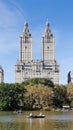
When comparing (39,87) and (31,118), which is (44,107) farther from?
(31,118)

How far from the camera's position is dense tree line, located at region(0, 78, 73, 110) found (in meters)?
117

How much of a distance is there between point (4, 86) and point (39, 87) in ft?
58.5

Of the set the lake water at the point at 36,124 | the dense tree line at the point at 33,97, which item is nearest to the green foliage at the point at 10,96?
the dense tree line at the point at 33,97

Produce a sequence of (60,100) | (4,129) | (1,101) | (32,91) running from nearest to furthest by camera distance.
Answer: (4,129) < (1,101) < (32,91) < (60,100)

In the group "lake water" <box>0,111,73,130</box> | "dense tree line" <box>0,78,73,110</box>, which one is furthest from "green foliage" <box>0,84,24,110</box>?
"lake water" <box>0,111,73,130</box>

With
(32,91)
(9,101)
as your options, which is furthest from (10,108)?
A: (32,91)

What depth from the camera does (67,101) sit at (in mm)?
142250

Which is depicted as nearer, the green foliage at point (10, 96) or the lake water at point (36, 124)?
the lake water at point (36, 124)

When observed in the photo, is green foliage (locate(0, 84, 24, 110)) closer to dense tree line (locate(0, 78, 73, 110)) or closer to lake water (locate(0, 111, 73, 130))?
dense tree line (locate(0, 78, 73, 110))

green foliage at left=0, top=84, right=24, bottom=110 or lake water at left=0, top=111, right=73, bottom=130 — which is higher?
green foliage at left=0, top=84, right=24, bottom=110

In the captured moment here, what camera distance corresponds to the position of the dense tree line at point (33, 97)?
117m

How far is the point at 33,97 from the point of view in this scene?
130000 millimetres

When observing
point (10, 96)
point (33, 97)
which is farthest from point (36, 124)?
point (33, 97)

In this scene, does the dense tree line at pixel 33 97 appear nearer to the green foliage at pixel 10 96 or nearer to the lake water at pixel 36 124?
the green foliage at pixel 10 96
